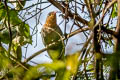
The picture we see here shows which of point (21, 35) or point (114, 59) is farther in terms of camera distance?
point (21, 35)

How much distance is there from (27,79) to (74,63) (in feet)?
0.39

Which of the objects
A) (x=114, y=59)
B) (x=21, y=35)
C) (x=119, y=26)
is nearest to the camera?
(x=114, y=59)

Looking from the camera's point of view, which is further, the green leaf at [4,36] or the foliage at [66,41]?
the green leaf at [4,36]

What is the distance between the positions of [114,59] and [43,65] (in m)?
0.12

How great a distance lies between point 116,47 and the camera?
56cm

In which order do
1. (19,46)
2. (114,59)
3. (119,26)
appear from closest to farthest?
(114,59) < (119,26) < (19,46)

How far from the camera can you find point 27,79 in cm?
55

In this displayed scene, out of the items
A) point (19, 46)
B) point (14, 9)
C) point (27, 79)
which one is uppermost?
point (27, 79)

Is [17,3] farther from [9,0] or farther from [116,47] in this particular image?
[116,47]

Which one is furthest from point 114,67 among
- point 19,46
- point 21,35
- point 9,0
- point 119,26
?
point 9,0

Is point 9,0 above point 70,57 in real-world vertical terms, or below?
below

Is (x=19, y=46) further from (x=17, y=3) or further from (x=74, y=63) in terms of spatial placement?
(x=74, y=63)

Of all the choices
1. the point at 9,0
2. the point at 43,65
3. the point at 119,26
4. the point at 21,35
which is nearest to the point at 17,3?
the point at 9,0

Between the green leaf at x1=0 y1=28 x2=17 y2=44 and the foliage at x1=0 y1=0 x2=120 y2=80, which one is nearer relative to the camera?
the foliage at x1=0 y1=0 x2=120 y2=80
